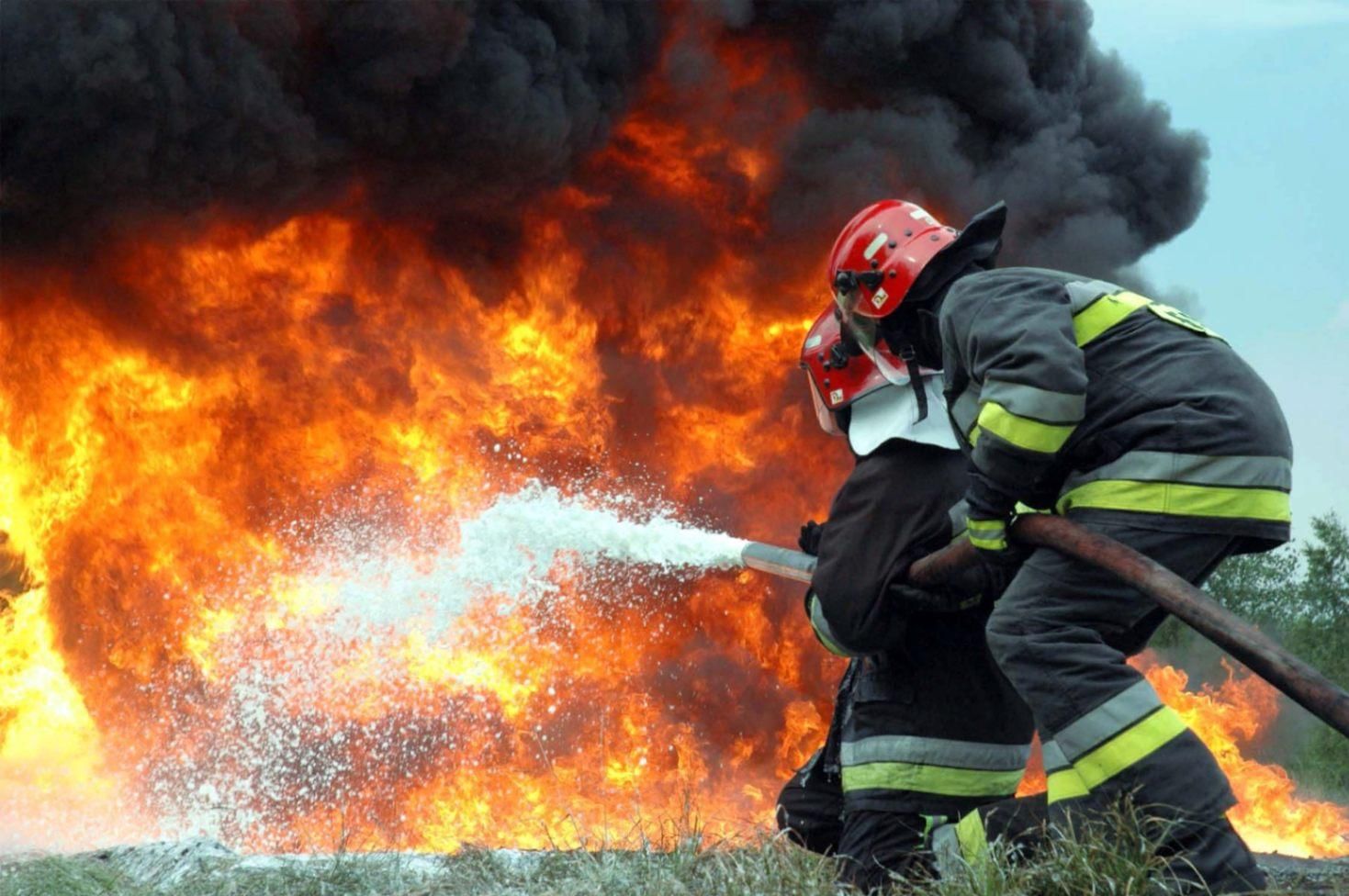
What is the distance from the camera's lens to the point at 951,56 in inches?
462

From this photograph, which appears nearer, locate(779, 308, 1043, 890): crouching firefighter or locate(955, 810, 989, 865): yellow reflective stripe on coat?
locate(955, 810, 989, 865): yellow reflective stripe on coat

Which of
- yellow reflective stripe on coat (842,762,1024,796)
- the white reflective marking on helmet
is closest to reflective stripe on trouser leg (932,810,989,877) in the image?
yellow reflective stripe on coat (842,762,1024,796)

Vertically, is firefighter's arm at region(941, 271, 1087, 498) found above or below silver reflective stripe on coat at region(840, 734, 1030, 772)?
above

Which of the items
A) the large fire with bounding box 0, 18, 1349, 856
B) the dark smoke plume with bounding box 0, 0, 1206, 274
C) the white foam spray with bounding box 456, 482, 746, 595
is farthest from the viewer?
the large fire with bounding box 0, 18, 1349, 856

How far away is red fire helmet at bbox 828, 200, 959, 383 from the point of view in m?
4.04

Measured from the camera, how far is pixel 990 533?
11.5ft

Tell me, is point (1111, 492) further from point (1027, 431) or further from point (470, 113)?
point (470, 113)

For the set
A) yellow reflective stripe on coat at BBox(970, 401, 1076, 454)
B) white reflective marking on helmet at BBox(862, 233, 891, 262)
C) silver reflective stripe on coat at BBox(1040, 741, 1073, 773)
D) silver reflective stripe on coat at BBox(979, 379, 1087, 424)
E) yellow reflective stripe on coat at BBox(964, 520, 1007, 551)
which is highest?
white reflective marking on helmet at BBox(862, 233, 891, 262)

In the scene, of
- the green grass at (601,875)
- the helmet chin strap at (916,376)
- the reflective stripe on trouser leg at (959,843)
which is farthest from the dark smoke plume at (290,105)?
the reflective stripe on trouser leg at (959,843)

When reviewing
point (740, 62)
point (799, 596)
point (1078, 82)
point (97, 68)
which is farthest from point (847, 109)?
point (97, 68)

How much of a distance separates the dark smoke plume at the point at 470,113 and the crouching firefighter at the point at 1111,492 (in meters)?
6.68

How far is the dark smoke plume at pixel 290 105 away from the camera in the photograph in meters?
8.48

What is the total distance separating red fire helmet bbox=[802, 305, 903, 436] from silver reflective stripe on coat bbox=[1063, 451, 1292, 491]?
1035 mm

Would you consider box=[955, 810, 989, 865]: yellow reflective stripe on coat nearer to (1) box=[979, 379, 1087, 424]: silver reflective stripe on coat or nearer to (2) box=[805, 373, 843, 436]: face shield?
(1) box=[979, 379, 1087, 424]: silver reflective stripe on coat
